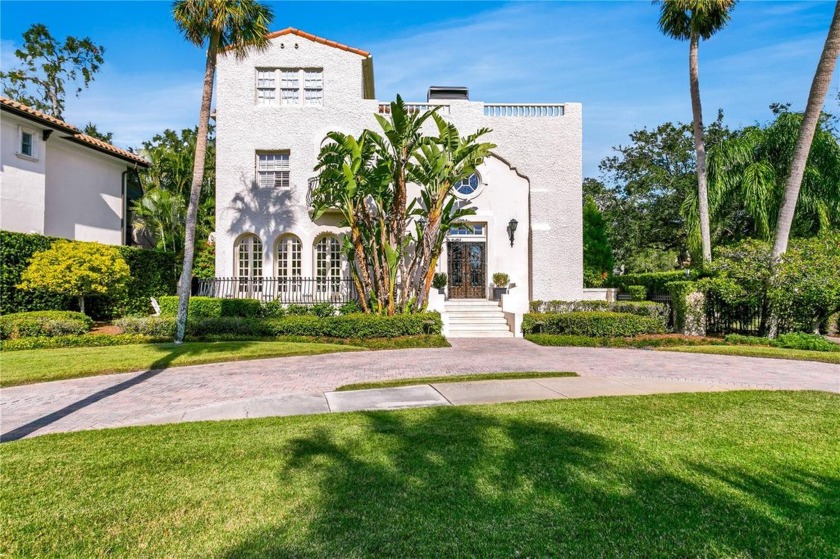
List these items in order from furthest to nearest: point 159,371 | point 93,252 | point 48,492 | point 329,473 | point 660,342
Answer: point 93,252 < point 660,342 < point 159,371 < point 329,473 < point 48,492

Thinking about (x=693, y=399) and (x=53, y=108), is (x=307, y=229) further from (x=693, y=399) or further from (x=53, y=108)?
(x=53, y=108)

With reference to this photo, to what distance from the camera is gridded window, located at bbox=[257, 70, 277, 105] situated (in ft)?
65.3

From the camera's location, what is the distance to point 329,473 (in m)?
4.34

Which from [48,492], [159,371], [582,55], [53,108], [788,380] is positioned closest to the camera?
[48,492]

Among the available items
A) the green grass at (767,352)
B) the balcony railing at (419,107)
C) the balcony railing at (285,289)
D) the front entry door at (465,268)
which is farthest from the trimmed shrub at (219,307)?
the green grass at (767,352)

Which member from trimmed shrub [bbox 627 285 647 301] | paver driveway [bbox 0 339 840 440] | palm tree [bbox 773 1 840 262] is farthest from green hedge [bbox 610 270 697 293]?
paver driveway [bbox 0 339 840 440]

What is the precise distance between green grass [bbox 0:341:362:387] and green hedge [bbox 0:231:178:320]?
160 inches

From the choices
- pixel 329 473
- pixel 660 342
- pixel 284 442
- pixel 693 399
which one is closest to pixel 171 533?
pixel 329 473

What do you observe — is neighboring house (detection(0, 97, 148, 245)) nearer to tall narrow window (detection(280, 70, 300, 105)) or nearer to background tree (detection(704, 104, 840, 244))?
tall narrow window (detection(280, 70, 300, 105))

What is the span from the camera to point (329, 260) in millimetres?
19719

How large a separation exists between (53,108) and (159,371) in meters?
29.1

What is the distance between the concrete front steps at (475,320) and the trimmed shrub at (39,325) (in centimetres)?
1130

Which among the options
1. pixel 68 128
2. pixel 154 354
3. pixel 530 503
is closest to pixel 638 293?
pixel 154 354

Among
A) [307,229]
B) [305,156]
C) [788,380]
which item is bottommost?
[788,380]
